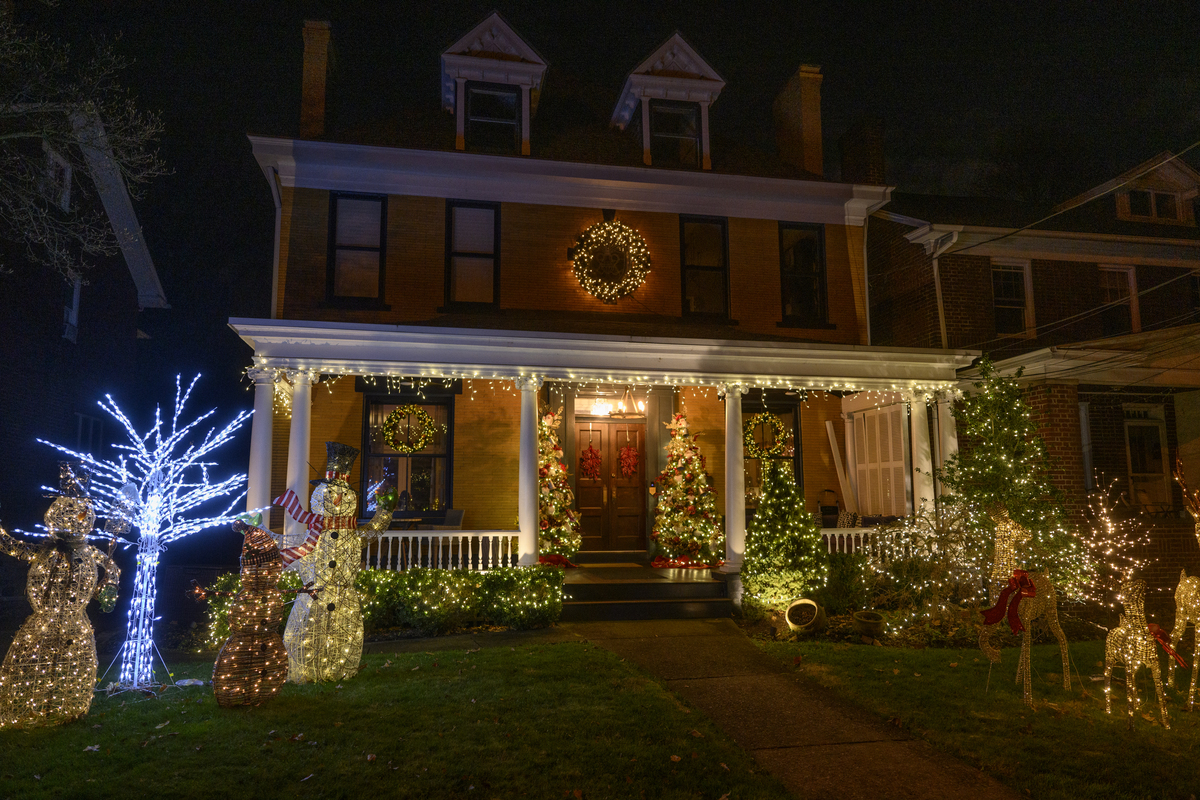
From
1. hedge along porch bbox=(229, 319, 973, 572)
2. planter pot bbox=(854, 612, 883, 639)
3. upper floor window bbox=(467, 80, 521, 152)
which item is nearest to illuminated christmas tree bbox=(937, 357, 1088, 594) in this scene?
hedge along porch bbox=(229, 319, 973, 572)

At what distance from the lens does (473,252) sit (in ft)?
41.0

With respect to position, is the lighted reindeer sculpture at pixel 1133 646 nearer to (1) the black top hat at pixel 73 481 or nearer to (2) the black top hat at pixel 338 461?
(2) the black top hat at pixel 338 461

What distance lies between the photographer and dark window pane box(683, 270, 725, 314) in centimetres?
1330

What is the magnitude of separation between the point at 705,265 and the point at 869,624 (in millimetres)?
6758

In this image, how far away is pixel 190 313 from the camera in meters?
20.6

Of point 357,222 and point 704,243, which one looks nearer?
point 357,222

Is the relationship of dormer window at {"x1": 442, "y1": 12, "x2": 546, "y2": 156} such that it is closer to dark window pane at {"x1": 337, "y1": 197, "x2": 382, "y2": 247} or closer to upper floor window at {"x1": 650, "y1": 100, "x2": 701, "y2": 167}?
dark window pane at {"x1": 337, "y1": 197, "x2": 382, "y2": 247}

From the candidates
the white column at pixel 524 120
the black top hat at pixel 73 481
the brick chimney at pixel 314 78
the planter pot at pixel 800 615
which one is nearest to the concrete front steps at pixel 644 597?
the planter pot at pixel 800 615

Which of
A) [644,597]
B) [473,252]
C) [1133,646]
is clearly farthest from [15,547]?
[1133,646]

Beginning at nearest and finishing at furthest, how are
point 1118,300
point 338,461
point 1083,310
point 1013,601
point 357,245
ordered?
point 1013,601, point 338,461, point 357,245, point 1083,310, point 1118,300

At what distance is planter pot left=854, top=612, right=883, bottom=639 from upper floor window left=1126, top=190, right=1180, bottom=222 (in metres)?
11.7

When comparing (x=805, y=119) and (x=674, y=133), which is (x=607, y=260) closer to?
(x=674, y=133)

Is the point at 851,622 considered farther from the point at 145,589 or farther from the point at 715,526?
the point at 145,589

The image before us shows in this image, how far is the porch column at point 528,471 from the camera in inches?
413
